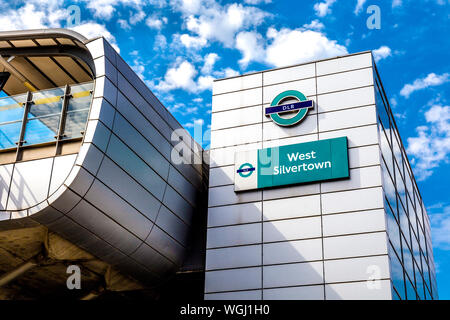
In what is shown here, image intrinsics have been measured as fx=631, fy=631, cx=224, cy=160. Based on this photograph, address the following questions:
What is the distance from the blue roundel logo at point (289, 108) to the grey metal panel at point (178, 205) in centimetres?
459

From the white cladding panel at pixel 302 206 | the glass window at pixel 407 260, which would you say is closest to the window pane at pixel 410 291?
the glass window at pixel 407 260

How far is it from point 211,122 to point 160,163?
367 cm

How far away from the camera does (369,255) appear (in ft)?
66.3

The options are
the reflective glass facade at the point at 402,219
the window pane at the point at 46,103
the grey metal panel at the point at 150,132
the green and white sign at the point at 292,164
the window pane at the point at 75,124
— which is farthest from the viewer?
the green and white sign at the point at 292,164

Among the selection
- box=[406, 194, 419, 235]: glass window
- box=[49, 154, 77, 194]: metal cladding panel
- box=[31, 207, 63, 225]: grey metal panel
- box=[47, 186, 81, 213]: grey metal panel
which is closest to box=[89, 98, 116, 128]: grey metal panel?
box=[49, 154, 77, 194]: metal cladding panel

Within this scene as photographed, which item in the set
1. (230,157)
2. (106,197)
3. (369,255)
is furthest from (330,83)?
(106,197)

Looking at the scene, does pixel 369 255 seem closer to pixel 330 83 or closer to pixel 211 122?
pixel 330 83

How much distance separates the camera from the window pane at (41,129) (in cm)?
1978

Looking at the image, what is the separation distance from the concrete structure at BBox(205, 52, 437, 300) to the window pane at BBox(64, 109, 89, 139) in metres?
6.06

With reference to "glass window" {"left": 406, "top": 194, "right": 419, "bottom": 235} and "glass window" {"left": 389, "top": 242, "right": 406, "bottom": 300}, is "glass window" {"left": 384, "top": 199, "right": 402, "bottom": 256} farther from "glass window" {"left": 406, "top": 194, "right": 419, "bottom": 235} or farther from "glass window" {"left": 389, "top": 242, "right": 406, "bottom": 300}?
"glass window" {"left": 406, "top": 194, "right": 419, "bottom": 235}

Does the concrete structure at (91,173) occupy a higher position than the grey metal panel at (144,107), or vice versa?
the grey metal panel at (144,107)

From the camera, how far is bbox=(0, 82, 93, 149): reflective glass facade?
19.8 meters

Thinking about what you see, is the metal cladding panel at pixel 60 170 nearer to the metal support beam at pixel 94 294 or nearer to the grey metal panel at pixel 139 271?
the grey metal panel at pixel 139 271

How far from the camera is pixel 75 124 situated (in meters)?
19.7
